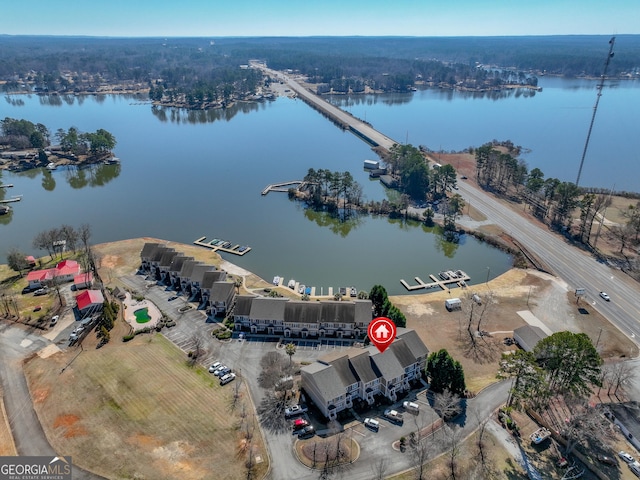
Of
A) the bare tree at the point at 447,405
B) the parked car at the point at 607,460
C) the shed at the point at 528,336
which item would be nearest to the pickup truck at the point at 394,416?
the bare tree at the point at 447,405

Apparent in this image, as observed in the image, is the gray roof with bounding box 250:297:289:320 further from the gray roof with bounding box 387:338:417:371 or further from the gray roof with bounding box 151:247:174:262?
the gray roof with bounding box 151:247:174:262

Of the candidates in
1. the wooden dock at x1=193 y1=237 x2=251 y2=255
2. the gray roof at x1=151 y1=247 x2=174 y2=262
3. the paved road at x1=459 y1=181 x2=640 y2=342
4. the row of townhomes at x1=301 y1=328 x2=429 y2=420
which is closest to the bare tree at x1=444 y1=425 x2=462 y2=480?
the row of townhomes at x1=301 y1=328 x2=429 y2=420

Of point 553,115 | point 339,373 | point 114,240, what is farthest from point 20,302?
point 553,115

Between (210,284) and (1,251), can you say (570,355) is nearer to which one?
(210,284)

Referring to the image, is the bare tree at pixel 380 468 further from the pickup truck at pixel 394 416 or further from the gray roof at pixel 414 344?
the gray roof at pixel 414 344

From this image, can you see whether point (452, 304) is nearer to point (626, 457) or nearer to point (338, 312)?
point (338, 312)
